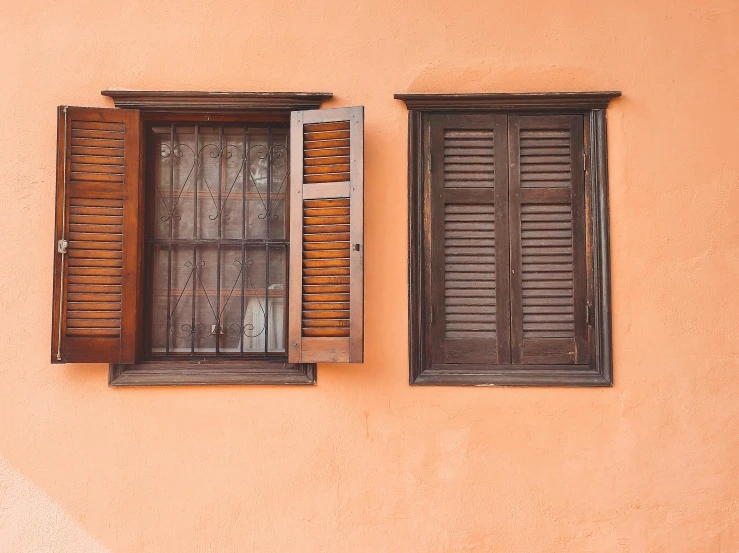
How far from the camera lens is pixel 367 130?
9.36 feet

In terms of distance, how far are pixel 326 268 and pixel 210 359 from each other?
785mm

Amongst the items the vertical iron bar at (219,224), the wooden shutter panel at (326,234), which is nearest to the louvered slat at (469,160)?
the wooden shutter panel at (326,234)

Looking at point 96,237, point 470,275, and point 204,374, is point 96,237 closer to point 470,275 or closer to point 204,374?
point 204,374

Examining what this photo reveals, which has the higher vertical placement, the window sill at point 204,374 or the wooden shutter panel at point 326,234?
the wooden shutter panel at point 326,234

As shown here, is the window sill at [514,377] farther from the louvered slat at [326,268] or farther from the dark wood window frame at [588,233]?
the louvered slat at [326,268]

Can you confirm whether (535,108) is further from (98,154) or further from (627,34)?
(98,154)

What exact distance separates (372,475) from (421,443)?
0.29 metres

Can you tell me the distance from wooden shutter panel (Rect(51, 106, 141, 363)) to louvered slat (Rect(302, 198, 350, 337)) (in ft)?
A: 2.79

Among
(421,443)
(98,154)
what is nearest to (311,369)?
(421,443)

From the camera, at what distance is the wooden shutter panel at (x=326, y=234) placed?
104 inches

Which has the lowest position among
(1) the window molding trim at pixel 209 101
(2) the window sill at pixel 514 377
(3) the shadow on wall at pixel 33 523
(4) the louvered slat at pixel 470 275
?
(3) the shadow on wall at pixel 33 523

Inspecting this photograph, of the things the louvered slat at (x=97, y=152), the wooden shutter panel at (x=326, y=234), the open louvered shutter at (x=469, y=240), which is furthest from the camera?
the open louvered shutter at (x=469, y=240)

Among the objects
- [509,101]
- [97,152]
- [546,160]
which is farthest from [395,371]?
[97,152]

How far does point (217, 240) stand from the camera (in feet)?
9.51
